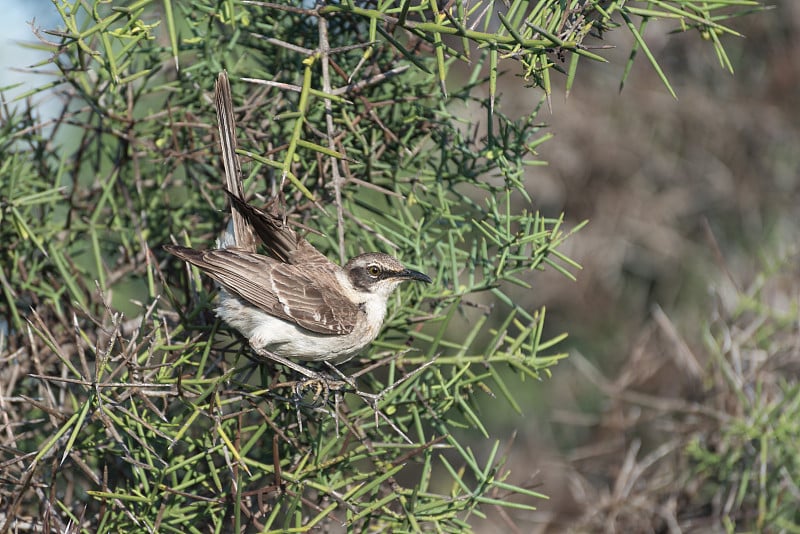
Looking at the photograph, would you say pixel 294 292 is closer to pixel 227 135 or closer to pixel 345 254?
pixel 345 254

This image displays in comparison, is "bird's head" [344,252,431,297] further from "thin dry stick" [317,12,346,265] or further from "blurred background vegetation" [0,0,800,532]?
"thin dry stick" [317,12,346,265]

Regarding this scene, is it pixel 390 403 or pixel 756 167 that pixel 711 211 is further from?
pixel 390 403

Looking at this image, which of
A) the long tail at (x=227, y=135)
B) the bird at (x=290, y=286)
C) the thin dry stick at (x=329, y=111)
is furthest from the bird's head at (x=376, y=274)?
the long tail at (x=227, y=135)

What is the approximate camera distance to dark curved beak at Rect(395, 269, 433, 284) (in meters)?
3.01

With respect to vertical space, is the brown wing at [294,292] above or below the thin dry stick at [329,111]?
below

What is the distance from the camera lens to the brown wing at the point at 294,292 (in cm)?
333

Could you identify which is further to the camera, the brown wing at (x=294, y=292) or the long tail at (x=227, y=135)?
the brown wing at (x=294, y=292)

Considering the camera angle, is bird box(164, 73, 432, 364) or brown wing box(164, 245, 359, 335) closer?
bird box(164, 73, 432, 364)

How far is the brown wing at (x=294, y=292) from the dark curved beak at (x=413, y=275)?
25 centimetres

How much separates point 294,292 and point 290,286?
0.03 m

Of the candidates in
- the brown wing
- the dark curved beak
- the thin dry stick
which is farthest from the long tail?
the dark curved beak

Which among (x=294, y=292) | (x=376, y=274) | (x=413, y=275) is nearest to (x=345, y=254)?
(x=413, y=275)

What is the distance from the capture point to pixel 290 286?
358cm

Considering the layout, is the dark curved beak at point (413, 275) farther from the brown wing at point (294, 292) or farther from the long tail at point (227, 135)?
the long tail at point (227, 135)
